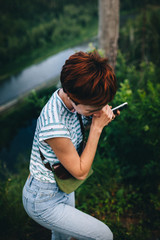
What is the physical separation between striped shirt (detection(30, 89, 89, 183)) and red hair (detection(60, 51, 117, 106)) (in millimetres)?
143

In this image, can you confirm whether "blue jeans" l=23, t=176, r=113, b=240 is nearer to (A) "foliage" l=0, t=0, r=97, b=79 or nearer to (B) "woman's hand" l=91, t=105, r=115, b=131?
(B) "woman's hand" l=91, t=105, r=115, b=131

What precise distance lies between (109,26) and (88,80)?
350cm

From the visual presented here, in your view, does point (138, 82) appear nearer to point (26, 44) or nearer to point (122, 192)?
point (122, 192)

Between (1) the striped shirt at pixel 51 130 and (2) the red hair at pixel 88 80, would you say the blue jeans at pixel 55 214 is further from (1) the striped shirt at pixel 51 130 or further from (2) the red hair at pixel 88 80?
(2) the red hair at pixel 88 80

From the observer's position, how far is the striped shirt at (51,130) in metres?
1.12

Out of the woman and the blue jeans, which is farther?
the blue jeans

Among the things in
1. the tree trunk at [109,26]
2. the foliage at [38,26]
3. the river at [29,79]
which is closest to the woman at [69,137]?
the tree trunk at [109,26]

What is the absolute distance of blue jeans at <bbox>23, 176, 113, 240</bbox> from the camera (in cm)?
131

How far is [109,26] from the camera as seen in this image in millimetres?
4008

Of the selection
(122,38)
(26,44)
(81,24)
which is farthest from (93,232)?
(81,24)

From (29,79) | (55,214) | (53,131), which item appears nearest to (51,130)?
(53,131)

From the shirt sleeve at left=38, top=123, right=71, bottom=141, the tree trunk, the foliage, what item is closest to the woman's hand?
the shirt sleeve at left=38, top=123, right=71, bottom=141

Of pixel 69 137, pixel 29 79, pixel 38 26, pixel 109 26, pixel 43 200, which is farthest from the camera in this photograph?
pixel 38 26

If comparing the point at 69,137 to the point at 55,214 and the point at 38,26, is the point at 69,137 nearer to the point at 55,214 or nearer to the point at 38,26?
the point at 55,214
